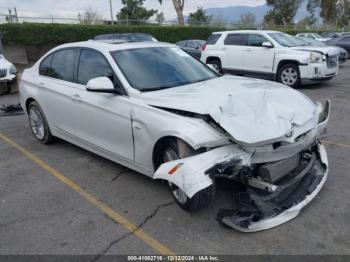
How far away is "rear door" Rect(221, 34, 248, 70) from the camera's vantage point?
11406 millimetres

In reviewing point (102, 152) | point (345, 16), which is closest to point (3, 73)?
point (102, 152)

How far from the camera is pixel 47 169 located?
187 inches

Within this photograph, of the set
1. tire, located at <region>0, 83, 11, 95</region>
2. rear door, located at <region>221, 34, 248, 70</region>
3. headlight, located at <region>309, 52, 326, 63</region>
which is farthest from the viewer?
rear door, located at <region>221, 34, 248, 70</region>

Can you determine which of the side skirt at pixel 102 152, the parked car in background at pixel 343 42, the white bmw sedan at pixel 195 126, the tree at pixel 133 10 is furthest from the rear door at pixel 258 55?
the tree at pixel 133 10

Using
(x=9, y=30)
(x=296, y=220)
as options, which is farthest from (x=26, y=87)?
(x=9, y=30)

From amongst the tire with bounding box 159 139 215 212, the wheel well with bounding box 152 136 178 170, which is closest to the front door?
the wheel well with bounding box 152 136 178 170

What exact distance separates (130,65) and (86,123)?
100 cm

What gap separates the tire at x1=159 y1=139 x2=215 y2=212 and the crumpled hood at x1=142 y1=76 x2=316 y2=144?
37 cm

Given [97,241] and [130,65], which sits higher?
[130,65]

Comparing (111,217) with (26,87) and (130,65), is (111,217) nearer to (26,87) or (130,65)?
(130,65)

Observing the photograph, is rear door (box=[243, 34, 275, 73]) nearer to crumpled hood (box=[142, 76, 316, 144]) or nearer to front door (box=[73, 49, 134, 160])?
crumpled hood (box=[142, 76, 316, 144])

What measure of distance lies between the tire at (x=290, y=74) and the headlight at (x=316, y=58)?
463 mm

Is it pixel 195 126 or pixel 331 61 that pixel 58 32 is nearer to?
pixel 331 61

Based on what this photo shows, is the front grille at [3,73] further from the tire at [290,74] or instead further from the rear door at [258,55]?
the tire at [290,74]
